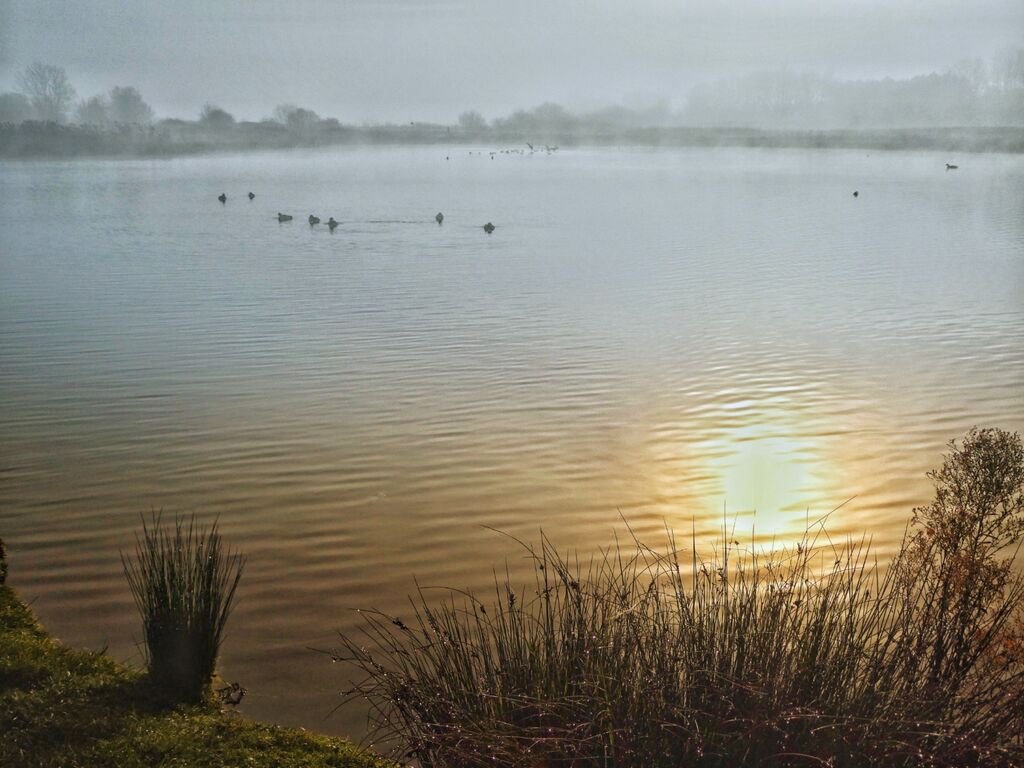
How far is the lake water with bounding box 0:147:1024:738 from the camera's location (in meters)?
5.14

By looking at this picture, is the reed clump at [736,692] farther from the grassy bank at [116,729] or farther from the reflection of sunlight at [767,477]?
the reflection of sunlight at [767,477]

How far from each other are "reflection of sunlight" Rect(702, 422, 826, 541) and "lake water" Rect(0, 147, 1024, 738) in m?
0.02

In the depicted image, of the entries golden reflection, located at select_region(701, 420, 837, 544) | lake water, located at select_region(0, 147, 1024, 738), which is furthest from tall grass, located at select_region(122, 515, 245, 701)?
golden reflection, located at select_region(701, 420, 837, 544)

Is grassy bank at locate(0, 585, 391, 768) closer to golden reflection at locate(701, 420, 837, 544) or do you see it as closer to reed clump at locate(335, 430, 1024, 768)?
reed clump at locate(335, 430, 1024, 768)

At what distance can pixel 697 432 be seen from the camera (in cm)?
729

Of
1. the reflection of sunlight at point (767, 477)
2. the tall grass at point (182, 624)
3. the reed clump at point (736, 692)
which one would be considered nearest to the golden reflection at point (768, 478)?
the reflection of sunlight at point (767, 477)

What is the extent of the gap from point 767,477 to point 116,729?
410 centimetres

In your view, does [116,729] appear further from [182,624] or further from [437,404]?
[437,404]

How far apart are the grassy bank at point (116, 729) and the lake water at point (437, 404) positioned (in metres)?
0.36

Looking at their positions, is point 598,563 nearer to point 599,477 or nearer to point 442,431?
point 599,477

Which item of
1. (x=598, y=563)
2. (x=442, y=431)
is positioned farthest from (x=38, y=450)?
(x=598, y=563)

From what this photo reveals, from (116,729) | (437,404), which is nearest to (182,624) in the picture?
(116,729)

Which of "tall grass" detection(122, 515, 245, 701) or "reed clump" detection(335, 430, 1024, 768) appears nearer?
"reed clump" detection(335, 430, 1024, 768)

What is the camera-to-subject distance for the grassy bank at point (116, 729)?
3.12 meters
